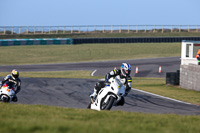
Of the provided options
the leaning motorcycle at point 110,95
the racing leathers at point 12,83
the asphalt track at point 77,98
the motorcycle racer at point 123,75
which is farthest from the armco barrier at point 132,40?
the leaning motorcycle at point 110,95

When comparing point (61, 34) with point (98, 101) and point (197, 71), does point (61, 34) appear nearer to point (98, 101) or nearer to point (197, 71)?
point (197, 71)

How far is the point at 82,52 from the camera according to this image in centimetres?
5484

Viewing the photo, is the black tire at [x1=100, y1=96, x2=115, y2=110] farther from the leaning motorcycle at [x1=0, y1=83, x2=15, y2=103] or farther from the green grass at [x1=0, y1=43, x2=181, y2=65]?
the green grass at [x1=0, y1=43, x2=181, y2=65]

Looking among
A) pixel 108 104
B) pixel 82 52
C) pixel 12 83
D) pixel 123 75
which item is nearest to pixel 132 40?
pixel 82 52

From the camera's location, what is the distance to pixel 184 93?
68.6 feet

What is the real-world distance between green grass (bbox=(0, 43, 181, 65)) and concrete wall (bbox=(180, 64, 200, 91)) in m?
25.9

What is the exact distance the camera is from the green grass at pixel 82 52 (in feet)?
163

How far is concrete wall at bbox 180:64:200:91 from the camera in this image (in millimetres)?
21859

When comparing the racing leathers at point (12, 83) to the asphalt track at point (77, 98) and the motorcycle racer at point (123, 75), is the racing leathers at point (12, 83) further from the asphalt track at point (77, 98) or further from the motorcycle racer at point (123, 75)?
the motorcycle racer at point (123, 75)

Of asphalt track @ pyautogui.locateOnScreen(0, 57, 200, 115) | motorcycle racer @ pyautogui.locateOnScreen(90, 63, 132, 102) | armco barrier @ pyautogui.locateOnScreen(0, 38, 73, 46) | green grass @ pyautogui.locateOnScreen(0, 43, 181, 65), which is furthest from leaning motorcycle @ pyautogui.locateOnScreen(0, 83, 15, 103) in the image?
armco barrier @ pyautogui.locateOnScreen(0, 38, 73, 46)

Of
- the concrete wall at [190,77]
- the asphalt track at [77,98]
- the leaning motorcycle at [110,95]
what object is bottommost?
the asphalt track at [77,98]

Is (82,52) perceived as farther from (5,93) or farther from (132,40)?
(5,93)

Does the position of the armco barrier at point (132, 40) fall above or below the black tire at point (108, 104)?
above

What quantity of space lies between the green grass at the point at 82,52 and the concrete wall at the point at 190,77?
25.9m
